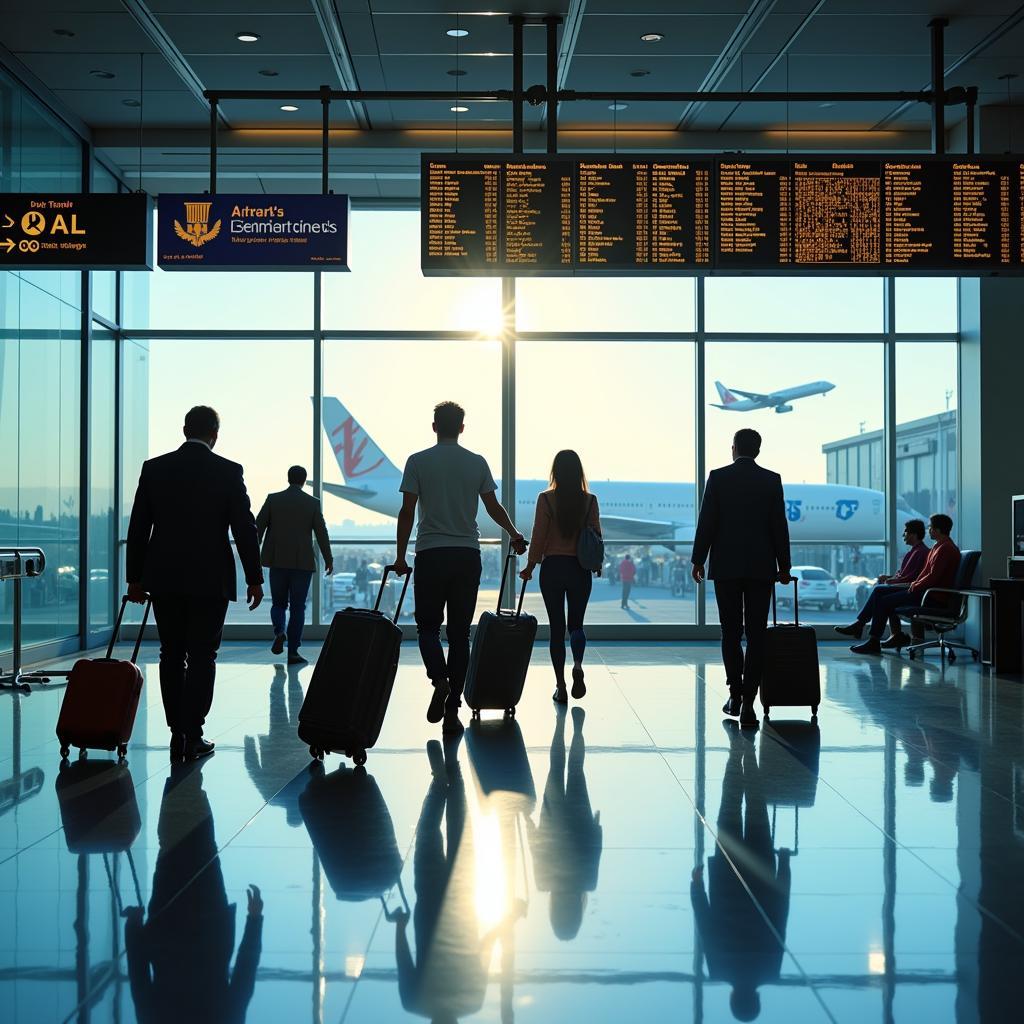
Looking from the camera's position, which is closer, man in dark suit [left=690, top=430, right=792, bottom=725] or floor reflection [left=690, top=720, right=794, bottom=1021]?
floor reflection [left=690, top=720, right=794, bottom=1021]

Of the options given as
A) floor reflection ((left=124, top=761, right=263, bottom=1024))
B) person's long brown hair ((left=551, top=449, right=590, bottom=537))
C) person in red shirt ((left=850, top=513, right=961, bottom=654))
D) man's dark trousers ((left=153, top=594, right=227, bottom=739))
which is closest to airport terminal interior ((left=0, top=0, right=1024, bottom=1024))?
floor reflection ((left=124, top=761, right=263, bottom=1024))

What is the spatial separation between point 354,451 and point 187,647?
776 cm

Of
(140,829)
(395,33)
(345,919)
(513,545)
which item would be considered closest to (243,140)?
(395,33)

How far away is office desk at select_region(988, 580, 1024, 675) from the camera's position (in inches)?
367

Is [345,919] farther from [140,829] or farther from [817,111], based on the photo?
[817,111]

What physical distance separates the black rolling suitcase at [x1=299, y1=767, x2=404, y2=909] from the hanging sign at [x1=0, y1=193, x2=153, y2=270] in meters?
4.23

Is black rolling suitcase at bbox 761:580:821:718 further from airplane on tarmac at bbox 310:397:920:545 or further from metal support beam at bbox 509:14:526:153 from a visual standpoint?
airplane on tarmac at bbox 310:397:920:545

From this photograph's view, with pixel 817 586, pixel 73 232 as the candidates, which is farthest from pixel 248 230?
pixel 817 586

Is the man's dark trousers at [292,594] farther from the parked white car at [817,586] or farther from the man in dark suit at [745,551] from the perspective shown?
the parked white car at [817,586]

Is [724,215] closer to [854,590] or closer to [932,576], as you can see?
[932,576]

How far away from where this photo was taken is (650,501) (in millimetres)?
12898

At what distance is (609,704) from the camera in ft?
24.0

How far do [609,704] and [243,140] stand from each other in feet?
21.8

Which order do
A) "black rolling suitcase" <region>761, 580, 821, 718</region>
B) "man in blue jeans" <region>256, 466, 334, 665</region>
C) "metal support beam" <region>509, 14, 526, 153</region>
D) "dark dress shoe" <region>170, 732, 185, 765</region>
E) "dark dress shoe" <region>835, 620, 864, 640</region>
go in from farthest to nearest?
"dark dress shoe" <region>835, 620, 864, 640</region>
"man in blue jeans" <region>256, 466, 334, 665</region>
"metal support beam" <region>509, 14, 526, 153</region>
"black rolling suitcase" <region>761, 580, 821, 718</region>
"dark dress shoe" <region>170, 732, 185, 765</region>
